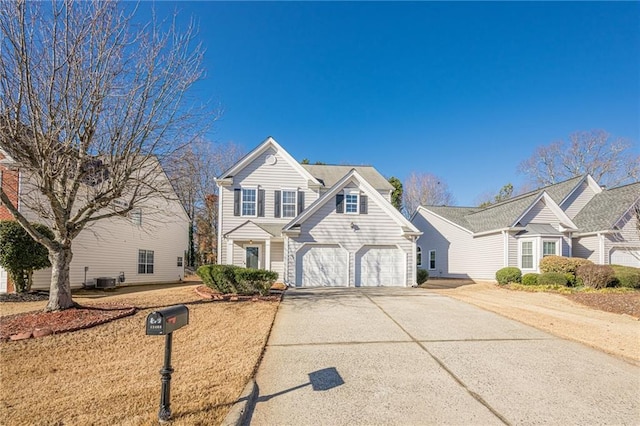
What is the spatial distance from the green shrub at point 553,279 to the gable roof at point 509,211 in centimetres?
356

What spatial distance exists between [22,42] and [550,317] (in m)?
14.2

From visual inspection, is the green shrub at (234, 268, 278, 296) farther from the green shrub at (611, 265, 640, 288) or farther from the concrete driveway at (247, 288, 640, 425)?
the green shrub at (611, 265, 640, 288)

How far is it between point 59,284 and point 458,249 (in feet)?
73.2

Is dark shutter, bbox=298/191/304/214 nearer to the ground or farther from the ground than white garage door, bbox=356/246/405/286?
farther from the ground

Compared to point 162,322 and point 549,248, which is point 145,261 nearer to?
point 162,322

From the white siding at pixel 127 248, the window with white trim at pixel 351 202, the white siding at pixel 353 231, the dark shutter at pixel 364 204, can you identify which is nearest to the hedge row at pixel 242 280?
the white siding at pixel 127 248

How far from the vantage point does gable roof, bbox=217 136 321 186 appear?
1814 centimetres

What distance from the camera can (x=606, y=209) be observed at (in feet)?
64.1

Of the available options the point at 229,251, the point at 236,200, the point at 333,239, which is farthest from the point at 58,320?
the point at 236,200

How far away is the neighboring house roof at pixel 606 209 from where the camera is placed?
1809 centimetres

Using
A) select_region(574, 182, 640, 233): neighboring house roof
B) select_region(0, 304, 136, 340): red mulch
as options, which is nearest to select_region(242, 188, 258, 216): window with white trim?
select_region(0, 304, 136, 340): red mulch

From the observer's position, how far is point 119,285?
1661cm

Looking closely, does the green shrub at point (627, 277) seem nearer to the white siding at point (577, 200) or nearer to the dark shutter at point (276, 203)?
the white siding at point (577, 200)

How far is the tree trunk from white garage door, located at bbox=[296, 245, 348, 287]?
8.90 meters
